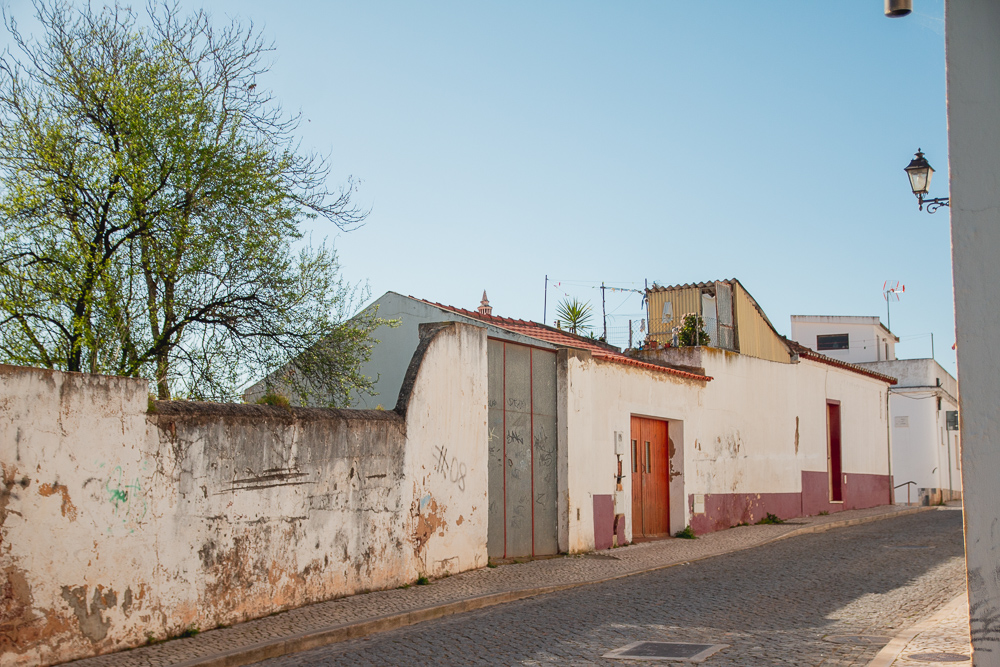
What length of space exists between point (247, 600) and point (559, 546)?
6123mm

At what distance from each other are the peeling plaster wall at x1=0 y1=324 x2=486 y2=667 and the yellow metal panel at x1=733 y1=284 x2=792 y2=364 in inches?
441

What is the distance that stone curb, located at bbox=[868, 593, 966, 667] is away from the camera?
633 cm

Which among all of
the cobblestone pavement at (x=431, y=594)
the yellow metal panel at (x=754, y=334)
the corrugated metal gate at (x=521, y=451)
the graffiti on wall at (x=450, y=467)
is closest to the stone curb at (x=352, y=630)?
the cobblestone pavement at (x=431, y=594)

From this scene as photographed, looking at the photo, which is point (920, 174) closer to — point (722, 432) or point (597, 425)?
point (597, 425)

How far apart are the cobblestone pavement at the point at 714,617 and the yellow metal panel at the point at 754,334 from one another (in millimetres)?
8220

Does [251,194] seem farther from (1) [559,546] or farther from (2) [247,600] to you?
(1) [559,546]

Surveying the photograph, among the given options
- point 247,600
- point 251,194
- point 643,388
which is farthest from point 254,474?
point 643,388

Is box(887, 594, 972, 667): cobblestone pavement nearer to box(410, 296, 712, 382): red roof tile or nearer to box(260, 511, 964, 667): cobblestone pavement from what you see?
box(260, 511, 964, 667): cobblestone pavement

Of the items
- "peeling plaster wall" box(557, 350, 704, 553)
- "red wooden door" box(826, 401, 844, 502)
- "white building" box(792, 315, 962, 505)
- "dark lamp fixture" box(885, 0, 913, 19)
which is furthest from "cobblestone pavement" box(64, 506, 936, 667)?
"white building" box(792, 315, 962, 505)

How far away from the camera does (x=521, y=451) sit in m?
13.2

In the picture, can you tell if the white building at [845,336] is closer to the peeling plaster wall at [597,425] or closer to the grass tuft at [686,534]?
the grass tuft at [686,534]

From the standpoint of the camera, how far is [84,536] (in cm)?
711

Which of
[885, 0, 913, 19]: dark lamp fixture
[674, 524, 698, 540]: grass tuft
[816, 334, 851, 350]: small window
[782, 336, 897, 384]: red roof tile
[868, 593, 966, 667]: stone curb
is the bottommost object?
[674, 524, 698, 540]: grass tuft

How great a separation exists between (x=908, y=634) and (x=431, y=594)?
Answer: 5.01 meters
